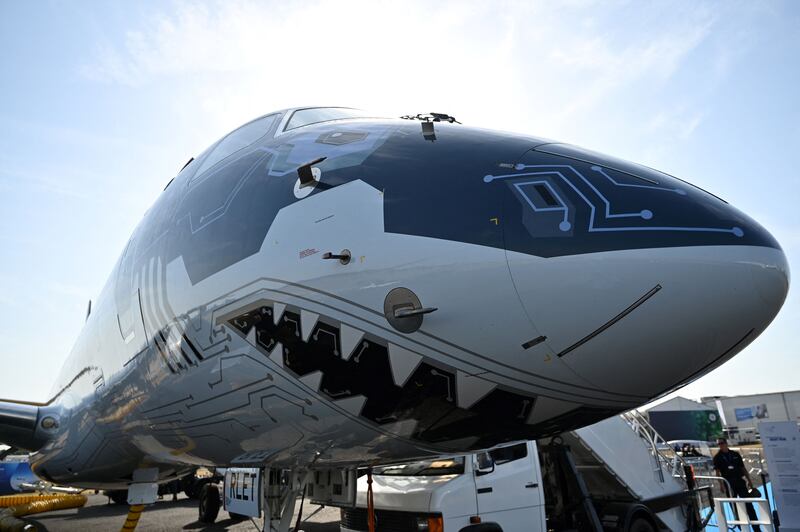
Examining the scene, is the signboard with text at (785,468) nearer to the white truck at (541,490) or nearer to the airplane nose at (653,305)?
the white truck at (541,490)

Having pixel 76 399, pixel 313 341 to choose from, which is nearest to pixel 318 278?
pixel 313 341

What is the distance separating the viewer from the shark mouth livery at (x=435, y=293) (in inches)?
90.4

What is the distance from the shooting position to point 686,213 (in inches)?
93.9

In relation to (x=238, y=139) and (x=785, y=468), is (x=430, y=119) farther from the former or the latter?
(x=785, y=468)

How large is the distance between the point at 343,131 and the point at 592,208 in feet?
5.88

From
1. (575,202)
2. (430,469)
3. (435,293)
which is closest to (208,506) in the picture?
(430,469)

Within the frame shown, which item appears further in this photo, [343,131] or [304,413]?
[343,131]

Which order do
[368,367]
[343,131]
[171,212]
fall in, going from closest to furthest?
[368,367], [343,131], [171,212]

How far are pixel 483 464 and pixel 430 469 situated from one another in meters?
0.74

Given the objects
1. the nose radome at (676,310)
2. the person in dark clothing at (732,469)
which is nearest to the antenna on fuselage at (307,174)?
the nose radome at (676,310)

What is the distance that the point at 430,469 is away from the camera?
7.25 metres

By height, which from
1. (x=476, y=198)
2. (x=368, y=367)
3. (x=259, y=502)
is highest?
(x=476, y=198)

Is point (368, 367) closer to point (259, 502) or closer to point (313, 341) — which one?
point (313, 341)

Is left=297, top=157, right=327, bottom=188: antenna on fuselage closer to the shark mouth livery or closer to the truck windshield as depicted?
the shark mouth livery
